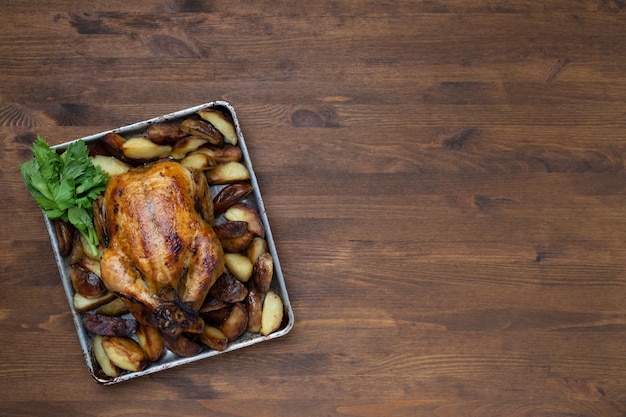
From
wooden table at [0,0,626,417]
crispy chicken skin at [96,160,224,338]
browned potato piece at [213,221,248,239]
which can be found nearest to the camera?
crispy chicken skin at [96,160,224,338]

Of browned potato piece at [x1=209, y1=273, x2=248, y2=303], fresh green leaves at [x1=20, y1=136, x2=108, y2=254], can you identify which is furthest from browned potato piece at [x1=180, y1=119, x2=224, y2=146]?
browned potato piece at [x1=209, y1=273, x2=248, y2=303]

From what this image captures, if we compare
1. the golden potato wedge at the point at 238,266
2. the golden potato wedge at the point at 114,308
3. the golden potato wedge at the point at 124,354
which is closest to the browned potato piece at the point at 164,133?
the golden potato wedge at the point at 238,266

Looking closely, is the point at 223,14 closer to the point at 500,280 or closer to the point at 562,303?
the point at 500,280

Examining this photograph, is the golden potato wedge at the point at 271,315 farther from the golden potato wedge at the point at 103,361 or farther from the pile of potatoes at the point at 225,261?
the golden potato wedge at the point at 103,361

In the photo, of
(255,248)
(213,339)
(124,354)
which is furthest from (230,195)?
(124,354)

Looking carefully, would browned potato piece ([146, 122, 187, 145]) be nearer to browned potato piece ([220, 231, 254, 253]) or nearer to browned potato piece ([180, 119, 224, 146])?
browned potato piece ([180, 119, 224, 146])

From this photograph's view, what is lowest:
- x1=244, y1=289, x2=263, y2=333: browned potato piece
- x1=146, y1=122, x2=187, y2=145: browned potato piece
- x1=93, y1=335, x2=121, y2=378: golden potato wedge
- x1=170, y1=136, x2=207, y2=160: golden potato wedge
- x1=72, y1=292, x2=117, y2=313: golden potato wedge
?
x1=93, y1=335, x2=121, y2=378: golden potato wedge

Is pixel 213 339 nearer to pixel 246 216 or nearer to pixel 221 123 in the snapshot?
pixel 246 216
